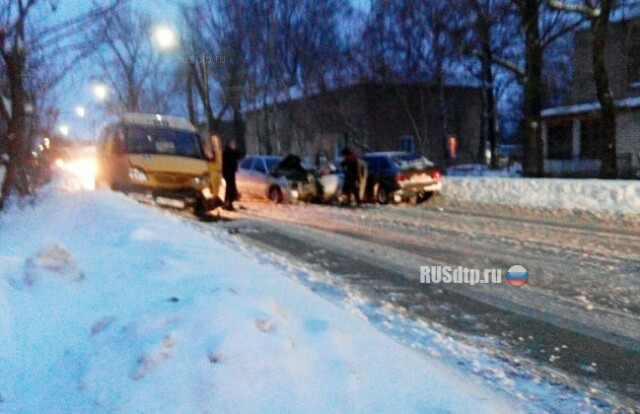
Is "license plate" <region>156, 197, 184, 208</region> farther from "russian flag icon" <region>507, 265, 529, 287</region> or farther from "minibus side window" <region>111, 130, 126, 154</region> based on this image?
"russian flag icon" <region>507, 265, 529, 287</region>

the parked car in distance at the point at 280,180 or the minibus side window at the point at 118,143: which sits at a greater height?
the minibus side window at the point at 118,143

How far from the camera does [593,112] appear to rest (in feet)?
94.9

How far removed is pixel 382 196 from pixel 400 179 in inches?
34.5

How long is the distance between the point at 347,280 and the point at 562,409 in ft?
13.3

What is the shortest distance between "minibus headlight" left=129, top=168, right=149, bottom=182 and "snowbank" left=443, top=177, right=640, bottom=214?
34.8ft

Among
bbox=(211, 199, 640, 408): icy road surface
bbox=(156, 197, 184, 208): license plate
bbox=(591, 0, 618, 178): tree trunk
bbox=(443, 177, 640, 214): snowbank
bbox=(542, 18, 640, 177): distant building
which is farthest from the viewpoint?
bbox=(542, 18, 640, 177): distant building

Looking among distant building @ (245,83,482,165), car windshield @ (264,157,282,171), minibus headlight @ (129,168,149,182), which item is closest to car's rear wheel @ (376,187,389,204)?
car windshield @ (264,157,282,171)

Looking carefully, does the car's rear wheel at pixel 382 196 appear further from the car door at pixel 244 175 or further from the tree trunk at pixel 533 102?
the tree trunk at pixel 533 102

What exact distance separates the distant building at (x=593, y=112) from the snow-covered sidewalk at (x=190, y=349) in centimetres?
2298

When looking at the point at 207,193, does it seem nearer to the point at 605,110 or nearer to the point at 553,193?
the point at 553,193

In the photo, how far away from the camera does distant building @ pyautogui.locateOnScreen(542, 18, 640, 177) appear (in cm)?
2705

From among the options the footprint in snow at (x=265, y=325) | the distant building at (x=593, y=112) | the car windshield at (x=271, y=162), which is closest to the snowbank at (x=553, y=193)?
the car windshield at (x=271, y=162)

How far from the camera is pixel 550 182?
18.8 m

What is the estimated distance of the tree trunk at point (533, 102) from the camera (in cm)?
2277
